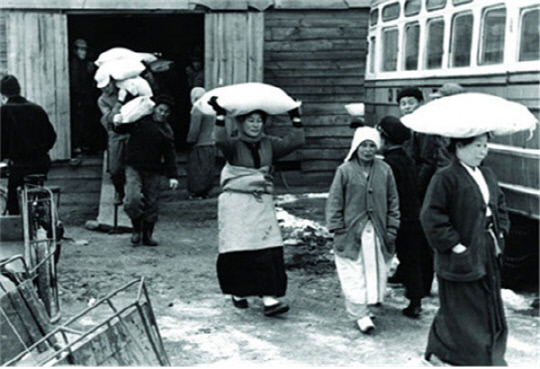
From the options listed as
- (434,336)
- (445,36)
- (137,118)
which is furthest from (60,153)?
(434,336)

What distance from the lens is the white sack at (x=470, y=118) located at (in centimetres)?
443

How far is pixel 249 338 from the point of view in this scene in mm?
5867

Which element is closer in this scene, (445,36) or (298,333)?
(298,333)

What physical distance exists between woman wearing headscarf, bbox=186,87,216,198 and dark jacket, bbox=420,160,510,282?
8.02 m

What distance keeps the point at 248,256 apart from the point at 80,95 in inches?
281

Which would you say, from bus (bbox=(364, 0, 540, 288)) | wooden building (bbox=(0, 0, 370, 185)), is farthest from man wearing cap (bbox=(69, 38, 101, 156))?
bus (bbox=(364, 0, 540, 288))

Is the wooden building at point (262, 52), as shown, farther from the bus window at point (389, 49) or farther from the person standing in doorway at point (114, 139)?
the person standing in doorway at point (114, 139)

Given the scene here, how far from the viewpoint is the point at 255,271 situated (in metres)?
6.38

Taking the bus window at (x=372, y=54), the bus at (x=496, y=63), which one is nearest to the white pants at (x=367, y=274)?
the bus at (x=496, y=63)

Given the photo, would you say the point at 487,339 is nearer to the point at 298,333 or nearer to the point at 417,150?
the point at 298,333

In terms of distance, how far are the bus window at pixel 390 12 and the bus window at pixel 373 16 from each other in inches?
13.2

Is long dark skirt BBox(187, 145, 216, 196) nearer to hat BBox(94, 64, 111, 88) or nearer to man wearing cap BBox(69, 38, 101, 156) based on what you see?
man wearing cap BBox(69, 38, 101, 156)

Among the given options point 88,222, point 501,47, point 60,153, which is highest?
point 501,47

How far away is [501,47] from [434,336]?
13.6ft
